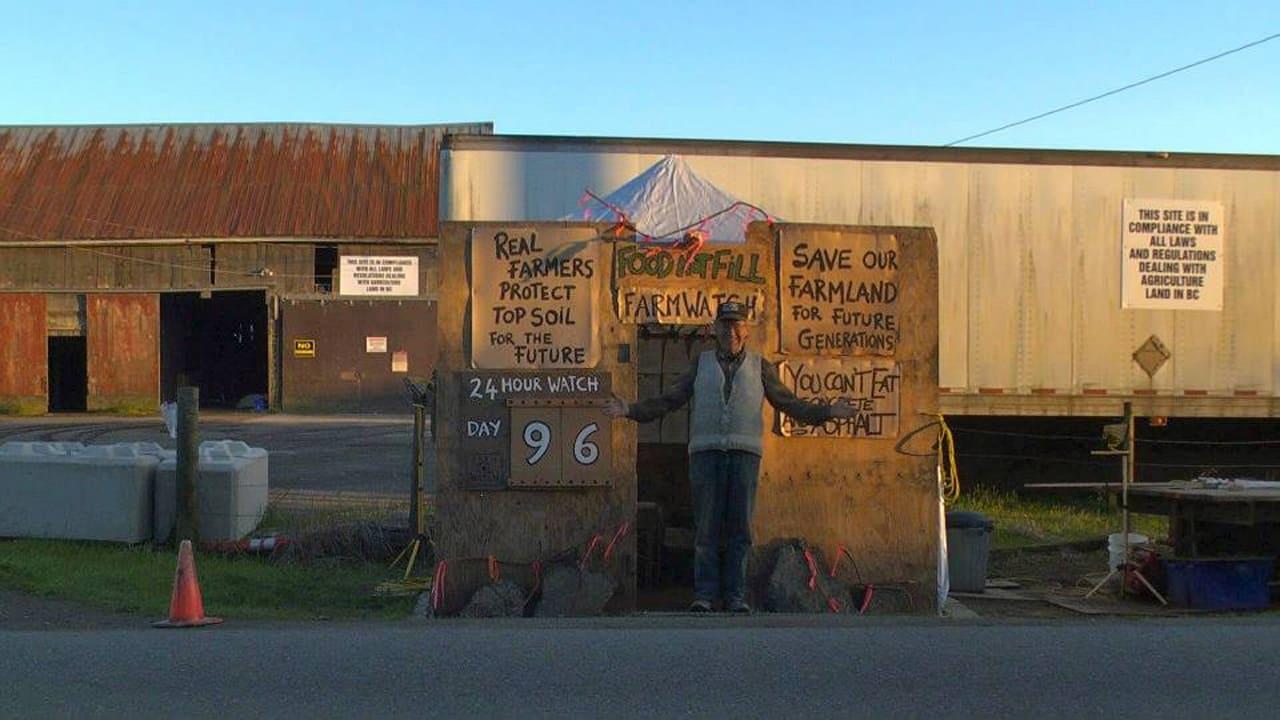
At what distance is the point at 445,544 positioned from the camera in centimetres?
845

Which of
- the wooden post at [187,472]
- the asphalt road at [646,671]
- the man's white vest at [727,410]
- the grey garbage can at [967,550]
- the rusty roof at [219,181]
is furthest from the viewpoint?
the rusty roof at [219,181]

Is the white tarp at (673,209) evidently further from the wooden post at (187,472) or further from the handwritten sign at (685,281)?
the wooden post at (187,472)

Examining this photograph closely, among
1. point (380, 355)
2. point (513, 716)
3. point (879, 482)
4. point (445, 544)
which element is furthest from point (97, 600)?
Answer: point (380, 355)

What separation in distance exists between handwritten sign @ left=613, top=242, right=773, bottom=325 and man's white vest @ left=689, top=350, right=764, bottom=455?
0.65 meters

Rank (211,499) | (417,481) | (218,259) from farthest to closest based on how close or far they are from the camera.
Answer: (218,259), (211,499), (417,481)

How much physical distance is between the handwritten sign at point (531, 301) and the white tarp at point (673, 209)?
0.57 metres

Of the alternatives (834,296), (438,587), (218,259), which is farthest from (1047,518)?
(218,259)

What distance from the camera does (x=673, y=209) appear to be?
951 cm

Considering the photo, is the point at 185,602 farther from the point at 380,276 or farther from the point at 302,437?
the point at 380,276

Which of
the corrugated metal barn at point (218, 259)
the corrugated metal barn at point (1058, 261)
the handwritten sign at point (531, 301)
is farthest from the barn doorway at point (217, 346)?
the handwritten sign at point (531, 301)

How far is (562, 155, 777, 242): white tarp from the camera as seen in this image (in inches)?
365

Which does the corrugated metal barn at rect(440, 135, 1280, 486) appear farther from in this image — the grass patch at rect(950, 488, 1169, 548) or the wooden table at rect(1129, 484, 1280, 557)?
the wooden table at rect(1129, 484, 1280, 557)

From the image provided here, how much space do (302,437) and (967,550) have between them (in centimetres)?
1746

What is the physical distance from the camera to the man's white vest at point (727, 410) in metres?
8.12
